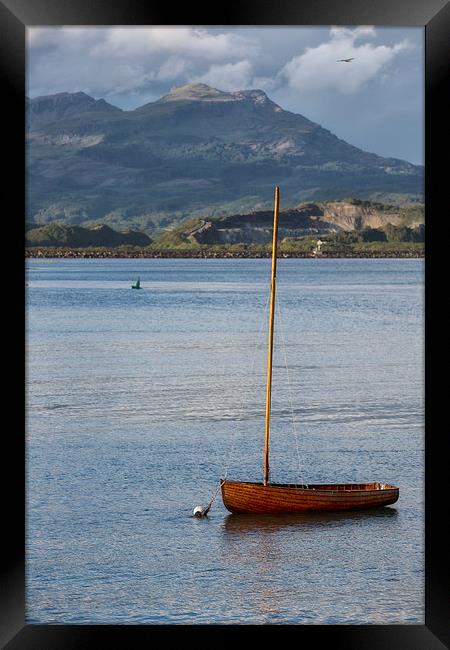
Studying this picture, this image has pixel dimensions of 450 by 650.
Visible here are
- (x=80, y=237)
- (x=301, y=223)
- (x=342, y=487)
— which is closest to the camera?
(x=342, y=487)

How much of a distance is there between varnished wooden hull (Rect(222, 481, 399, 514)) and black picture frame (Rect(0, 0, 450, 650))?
6.83 meters

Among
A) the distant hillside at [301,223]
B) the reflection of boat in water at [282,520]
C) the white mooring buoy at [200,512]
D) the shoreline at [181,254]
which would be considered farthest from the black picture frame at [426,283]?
the distant hillside at [301,223]

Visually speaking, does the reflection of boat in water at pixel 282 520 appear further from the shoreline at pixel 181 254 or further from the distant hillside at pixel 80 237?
the distant hillside at pixel 80 237

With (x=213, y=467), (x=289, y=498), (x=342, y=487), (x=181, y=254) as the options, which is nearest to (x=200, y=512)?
(x=289, y=498)

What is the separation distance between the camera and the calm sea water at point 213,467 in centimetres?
880

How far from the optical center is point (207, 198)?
125688 mm

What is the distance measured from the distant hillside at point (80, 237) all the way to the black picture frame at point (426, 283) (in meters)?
88.7

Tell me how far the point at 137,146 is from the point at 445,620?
13352 centimetres

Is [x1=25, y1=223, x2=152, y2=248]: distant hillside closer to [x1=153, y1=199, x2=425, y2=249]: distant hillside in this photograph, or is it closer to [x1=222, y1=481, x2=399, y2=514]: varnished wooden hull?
[x1=153, y1=199, x2=425, y2=249]: distant hillside

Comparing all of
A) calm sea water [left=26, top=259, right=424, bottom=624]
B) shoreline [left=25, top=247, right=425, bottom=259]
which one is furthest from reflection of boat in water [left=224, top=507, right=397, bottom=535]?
shoreline [left=25, top=247, right=425, bottom=259]

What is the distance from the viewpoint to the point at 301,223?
98125 millimetres

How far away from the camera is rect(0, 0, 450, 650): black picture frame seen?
11.8ft

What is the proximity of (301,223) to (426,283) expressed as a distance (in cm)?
9493

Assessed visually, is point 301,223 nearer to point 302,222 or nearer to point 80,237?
point 302,222
